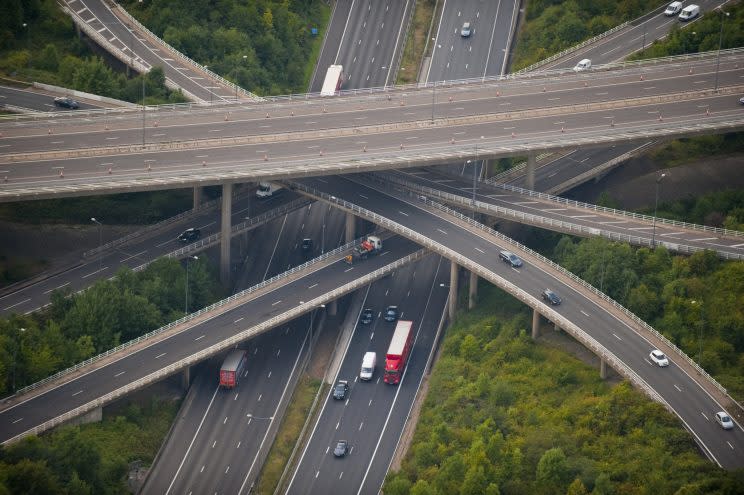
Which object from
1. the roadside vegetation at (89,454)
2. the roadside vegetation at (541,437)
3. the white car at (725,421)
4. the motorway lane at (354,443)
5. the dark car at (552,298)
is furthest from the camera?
the dark car at (552,298)

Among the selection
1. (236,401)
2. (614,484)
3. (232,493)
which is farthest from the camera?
(236,401)

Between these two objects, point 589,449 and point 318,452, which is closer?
point 589,449

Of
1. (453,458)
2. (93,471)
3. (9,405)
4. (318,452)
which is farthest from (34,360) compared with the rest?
(453,458)

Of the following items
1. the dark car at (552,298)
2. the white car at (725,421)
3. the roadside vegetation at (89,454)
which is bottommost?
the roadside vegetation at (89,454)

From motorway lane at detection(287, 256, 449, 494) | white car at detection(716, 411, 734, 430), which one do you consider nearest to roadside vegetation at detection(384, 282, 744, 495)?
motorway lane at detection(287, 256, 449, 494)

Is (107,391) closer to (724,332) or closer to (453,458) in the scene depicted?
(453,458)

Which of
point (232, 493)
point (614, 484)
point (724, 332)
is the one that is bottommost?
point (232, 493)

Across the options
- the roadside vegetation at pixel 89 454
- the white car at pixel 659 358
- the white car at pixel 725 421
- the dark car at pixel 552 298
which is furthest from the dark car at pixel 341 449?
the white car at pixel 725 421

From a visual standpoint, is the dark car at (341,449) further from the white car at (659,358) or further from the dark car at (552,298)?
the white car at (659,358)
